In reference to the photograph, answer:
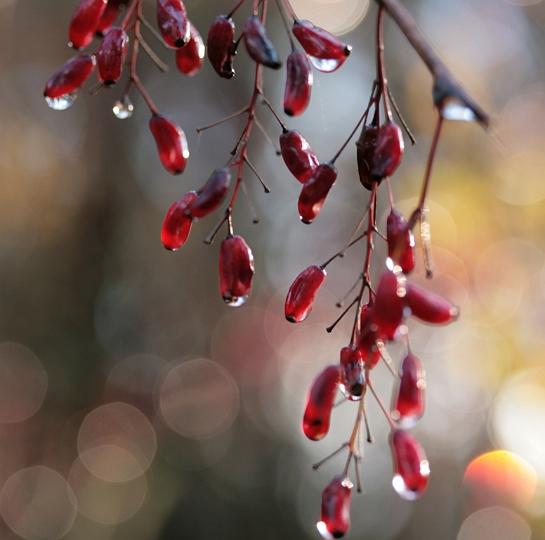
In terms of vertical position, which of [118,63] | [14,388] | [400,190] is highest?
[118,63]

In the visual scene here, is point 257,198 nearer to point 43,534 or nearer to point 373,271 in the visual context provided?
point 373,271

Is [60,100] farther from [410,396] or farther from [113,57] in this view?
[410,396]

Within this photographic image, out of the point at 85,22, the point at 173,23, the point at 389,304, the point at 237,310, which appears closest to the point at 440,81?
the point at 389,304

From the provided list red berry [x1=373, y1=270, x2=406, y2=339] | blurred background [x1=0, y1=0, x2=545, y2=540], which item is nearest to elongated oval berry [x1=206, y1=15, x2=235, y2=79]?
red berry [x1=373, y1=270, x2=406, y2=339]

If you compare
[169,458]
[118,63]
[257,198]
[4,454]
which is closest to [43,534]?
[4,454]

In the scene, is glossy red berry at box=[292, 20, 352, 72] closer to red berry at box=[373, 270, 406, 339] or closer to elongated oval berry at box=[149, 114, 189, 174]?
elongated oval berry at box=[149, 114, 189, 174]

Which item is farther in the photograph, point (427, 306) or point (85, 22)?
point (85, 22)

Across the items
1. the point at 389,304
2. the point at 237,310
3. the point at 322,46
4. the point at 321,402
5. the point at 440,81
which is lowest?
the point at 237,310
